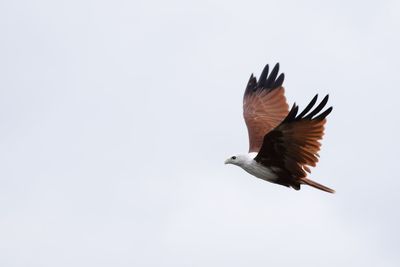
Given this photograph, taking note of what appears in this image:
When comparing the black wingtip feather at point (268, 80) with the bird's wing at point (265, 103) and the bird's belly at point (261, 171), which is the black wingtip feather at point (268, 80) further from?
the bird's belly at point (261, 171)

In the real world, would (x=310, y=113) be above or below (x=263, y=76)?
below

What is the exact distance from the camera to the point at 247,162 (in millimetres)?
16234

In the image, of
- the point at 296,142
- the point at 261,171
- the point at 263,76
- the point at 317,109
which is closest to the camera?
the point at 317,109

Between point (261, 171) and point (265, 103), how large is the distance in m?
3.10

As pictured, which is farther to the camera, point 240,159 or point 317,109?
point 240,159

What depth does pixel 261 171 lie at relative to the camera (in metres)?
16.2

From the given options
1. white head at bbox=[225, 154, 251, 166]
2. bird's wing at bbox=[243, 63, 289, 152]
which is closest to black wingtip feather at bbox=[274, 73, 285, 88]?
bird's wing at bbox=[243, 63, 289, 152]

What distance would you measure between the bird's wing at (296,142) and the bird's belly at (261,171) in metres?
0.15

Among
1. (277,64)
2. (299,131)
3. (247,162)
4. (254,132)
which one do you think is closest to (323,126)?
(299,131)

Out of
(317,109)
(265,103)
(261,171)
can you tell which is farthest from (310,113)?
(265,103)

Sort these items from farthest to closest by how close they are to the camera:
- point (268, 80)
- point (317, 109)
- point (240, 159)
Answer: point (268, 80) < point (240, 159) < point (317, 109)

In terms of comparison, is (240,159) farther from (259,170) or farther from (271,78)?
(271,78)

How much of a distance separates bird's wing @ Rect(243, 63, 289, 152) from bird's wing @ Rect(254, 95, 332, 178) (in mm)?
2391

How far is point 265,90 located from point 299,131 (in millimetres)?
4138
